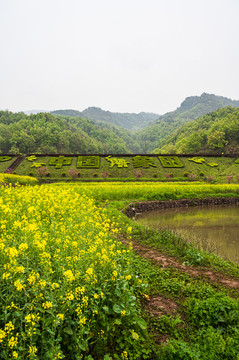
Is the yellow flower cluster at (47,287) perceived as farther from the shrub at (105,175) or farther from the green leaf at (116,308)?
the shrub at (105,175)

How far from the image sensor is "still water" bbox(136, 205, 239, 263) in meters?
8.86

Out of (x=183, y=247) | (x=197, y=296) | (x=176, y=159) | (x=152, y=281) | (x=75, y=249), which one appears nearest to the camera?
(x=75, y=249)

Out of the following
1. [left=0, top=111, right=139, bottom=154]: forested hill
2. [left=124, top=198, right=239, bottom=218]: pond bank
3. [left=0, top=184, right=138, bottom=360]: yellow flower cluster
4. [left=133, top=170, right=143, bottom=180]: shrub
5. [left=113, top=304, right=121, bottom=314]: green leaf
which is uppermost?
[left=0, top=111, right=139, bottom=154]: forested hill

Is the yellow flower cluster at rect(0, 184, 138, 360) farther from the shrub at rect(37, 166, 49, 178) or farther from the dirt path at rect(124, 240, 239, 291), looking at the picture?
the shrub at rect(37, 166, 49, 178)

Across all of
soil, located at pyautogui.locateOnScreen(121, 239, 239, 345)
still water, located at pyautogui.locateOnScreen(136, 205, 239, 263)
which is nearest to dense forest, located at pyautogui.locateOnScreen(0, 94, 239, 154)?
still water, located at pyautogui.locateOnScreen(136, 205, 239, 263)

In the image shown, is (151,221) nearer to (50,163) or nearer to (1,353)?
(1,353)

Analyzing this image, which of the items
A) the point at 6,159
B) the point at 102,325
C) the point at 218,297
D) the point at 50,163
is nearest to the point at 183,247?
the point at 218,297

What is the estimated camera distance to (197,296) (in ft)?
15.3

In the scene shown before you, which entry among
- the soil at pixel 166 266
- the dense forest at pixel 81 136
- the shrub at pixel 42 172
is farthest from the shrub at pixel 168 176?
the dense forest at pixel 81 136

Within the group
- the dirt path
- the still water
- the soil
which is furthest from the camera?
the still water

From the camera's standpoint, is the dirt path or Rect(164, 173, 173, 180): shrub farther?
Rect(164, 173, 173, 180): shrub

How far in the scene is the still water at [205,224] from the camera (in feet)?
29.1

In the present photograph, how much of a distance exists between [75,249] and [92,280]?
0.98m

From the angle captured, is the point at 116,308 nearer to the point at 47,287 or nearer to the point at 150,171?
the point at 47,287
